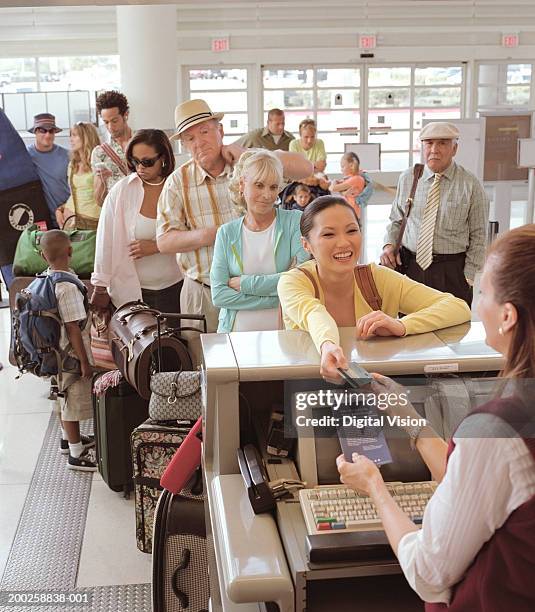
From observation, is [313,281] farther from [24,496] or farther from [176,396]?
[24,496]

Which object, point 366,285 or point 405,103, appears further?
point 405,103

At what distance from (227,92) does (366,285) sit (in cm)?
1352

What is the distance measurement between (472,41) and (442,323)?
14.2m

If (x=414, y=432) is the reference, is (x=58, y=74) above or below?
above

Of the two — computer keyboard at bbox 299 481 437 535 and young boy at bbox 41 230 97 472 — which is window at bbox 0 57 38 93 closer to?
young boy at bbox 41 230 97 472

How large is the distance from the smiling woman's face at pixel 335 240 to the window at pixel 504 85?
46.1 ft

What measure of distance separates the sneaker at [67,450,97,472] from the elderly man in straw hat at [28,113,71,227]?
2.30 metres

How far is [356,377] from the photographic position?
1856 millimetres

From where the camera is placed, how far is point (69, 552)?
3.43 m

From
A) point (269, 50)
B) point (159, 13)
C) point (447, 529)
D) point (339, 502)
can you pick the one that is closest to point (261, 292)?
point (339, 502)

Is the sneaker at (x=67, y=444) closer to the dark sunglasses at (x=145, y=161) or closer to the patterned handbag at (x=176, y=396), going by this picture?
the patterned handbag at (x=176, y=396)

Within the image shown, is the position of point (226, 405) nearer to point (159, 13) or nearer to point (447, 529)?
point (447, 529)

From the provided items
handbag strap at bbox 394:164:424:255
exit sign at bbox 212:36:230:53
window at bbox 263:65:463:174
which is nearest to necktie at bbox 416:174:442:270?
handbag strap at bbox 394:164:424:255

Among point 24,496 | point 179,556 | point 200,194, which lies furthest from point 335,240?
point 24,496
